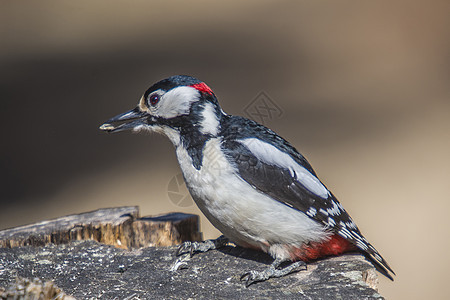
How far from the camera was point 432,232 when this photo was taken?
18.0ft

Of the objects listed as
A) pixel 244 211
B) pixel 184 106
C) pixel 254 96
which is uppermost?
pixel 254 96

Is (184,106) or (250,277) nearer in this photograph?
(250,277)

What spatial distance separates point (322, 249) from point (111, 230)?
1.25m

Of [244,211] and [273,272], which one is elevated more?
[244,211]

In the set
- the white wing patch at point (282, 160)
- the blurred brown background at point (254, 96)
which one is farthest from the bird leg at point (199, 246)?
the blurred brown background at point (254, 96)

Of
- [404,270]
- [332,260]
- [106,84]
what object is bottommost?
[404,270]

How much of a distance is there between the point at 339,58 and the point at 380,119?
1.60m

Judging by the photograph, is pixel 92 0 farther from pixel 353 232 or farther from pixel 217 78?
pixel 353 232

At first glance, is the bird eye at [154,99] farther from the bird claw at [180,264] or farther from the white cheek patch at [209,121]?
the bird claw at [180,264]

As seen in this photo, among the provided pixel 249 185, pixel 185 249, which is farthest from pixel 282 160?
pixel 185 249

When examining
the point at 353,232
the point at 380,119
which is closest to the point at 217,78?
the point at 380,119

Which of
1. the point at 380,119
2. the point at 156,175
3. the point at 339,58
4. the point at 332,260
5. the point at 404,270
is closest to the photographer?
the point at 332,260

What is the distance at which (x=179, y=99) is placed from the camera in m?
3.13

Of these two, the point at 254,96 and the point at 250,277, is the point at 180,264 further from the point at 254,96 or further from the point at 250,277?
the point at 254,96
